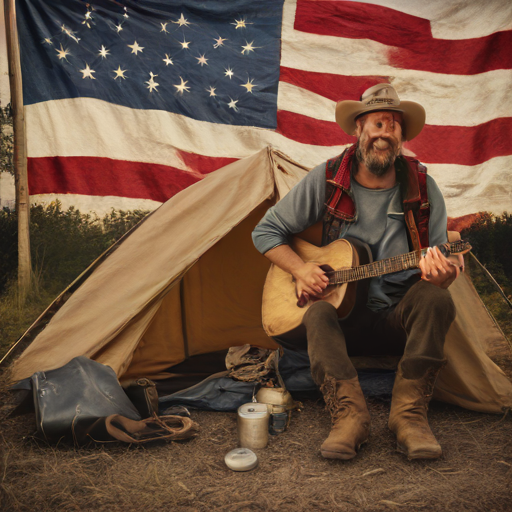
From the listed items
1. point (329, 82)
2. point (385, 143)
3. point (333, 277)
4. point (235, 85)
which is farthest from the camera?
point (329, 82)

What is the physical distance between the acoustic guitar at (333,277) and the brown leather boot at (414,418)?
0.42 meters

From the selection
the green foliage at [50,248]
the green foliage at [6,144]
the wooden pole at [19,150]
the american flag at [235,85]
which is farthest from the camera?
the green foliage at [6,144]

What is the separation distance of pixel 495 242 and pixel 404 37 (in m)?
2.45

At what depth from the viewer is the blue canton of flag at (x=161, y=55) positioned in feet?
Result: 11.9

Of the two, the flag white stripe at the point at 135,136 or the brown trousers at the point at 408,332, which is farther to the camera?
the flag white stripe at the point at 135,136

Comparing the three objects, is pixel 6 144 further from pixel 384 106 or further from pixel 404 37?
pixel 404 37

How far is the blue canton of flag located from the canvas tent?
1.62 meters

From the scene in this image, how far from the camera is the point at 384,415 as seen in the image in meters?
2.27

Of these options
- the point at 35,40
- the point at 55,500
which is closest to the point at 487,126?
the point at 35,40

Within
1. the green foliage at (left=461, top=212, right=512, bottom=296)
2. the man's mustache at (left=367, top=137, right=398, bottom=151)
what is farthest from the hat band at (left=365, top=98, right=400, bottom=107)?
the green foliage at (left=461, top=212, right=512, bottom=296)

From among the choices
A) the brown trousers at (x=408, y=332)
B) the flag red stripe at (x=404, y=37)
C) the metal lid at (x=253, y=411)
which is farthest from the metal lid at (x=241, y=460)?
the flag red stripe at (x=404, y=37)

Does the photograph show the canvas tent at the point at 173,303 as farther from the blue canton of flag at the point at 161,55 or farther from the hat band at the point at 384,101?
the blue canton of flag at the point at 161,55

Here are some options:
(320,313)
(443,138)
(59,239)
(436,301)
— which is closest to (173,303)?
(320,313)

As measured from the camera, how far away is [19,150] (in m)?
3.73
